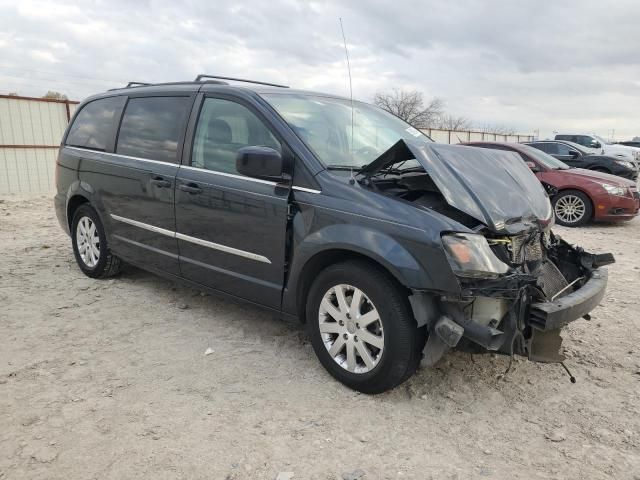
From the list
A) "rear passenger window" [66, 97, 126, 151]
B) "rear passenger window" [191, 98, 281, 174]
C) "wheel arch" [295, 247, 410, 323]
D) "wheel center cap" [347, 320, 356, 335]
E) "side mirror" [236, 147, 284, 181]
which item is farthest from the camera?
"rear passenger window" [66, 97, 126, 151]

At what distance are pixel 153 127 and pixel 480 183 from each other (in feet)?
8.82

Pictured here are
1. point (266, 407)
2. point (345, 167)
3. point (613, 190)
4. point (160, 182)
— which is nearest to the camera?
point (266, 407)

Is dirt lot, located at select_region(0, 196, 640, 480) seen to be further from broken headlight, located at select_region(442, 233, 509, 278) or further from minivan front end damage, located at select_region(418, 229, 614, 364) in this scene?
broken headlight, located at select_region(442, 233, 509, 278)

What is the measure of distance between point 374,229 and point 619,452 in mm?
1646

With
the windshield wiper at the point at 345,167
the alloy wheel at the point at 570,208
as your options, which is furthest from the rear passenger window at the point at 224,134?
the alloy wheel at the point at 570,208

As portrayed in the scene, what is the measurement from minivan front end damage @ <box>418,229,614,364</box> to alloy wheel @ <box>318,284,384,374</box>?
30 centimetres

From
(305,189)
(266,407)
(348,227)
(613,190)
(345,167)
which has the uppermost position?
(345,167)

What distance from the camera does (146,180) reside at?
4.13 metres

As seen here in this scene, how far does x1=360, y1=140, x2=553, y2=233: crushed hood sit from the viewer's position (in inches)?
112

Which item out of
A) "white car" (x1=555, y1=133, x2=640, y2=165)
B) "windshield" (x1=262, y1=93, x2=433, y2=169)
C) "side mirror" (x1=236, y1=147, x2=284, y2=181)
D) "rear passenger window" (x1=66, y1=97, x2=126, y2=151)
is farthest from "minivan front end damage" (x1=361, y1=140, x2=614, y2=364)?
"white car" (x1=555, y1=133, x2=640, y2=165)

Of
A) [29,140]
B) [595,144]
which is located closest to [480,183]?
[29,140]

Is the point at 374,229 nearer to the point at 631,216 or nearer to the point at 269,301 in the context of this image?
the point at 269,301

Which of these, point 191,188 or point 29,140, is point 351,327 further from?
point 29,140

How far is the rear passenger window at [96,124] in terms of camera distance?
4.74 m
